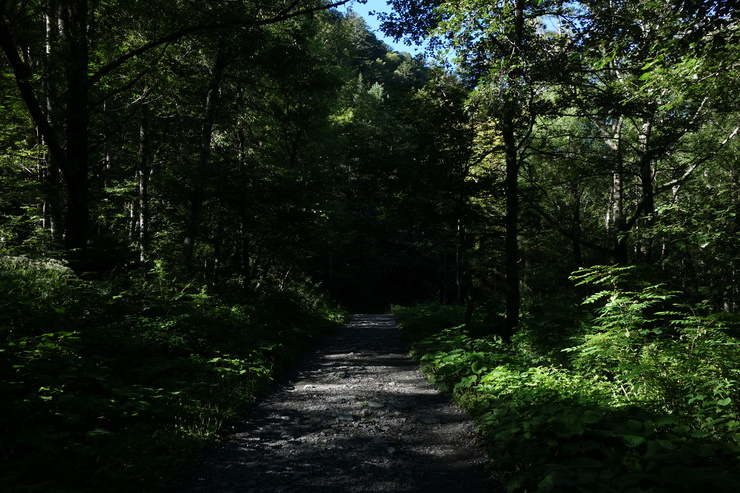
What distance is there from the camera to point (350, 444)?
15.1ft

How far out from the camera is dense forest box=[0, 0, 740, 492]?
12.1 feet

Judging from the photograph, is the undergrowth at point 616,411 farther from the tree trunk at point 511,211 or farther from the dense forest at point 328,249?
the tree trunk at point 511,211

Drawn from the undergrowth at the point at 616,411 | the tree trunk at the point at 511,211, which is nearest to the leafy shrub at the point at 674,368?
the undergrowth at the point at 616,411

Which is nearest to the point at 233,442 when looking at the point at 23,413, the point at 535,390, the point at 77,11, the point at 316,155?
the point at 23,413

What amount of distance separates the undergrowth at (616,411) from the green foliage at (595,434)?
11 mm

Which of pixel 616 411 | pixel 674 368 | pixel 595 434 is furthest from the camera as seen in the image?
pixel 674 368

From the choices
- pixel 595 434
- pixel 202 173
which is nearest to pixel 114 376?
pixel 595 434

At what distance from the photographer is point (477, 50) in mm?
8383

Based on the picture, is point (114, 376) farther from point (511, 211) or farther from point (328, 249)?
point (328, 249)

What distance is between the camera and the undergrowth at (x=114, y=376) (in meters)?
3.42

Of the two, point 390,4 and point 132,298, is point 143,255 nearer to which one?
point 132,298

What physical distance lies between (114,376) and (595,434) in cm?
589

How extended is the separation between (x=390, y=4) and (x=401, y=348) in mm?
9698

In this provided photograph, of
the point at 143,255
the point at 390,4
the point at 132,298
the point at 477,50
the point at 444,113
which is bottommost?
the point at 132,298
